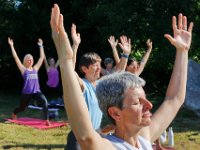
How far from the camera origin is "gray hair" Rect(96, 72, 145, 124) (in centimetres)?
252

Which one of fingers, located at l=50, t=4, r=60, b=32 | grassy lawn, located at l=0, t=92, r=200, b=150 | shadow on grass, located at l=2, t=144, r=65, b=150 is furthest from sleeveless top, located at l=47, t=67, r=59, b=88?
fingers, located at l=50, t=4, r=60, b=32

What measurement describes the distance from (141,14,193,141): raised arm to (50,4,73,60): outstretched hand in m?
0.88

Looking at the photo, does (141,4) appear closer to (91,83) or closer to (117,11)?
(117,11)

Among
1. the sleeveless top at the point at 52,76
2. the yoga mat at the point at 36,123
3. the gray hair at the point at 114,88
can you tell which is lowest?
the yoga mat at the point at 36,123

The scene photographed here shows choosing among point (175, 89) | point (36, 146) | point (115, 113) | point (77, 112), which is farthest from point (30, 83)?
point (77, 112)

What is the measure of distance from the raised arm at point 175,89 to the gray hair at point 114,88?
460 mm

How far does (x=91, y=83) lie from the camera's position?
17.5ft

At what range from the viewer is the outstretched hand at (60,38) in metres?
2.31

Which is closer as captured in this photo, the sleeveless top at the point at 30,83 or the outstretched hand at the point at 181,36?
the outstretched hand at the point at 181,36

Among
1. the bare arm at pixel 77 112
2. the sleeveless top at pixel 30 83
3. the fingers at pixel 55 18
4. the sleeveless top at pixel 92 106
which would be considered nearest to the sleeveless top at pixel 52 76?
the sleeveless top at pixel 30 83

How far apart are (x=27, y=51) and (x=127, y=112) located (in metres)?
18.4

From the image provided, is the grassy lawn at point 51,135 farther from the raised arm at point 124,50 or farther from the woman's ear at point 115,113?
the woman's ear at point 115,113

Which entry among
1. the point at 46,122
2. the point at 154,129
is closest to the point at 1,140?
the point at 46,122

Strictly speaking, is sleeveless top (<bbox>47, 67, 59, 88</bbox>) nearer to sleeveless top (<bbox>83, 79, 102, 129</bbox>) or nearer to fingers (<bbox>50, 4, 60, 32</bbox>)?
sleeveless top (<bbox>83, 79, 102, 129</bbox>)
